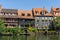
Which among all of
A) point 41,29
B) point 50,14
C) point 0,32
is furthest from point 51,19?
point 0,32

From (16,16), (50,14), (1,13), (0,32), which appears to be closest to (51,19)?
(50,14)

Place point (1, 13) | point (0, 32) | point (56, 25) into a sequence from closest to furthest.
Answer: point (0, 32) < point (56, 25) < point (1, 13)

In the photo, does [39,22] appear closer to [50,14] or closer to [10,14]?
[50,14]

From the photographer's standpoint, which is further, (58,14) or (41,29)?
(58,14)

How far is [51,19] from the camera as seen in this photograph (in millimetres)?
98750

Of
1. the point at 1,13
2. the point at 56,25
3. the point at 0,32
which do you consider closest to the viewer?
the point at 0,32

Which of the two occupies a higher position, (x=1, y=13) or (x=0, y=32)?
(x=1, y=13)

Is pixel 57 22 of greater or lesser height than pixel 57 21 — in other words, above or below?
below

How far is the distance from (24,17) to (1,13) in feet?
33.5

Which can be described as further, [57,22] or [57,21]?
[57,21]

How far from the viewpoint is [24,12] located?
10044 centimetres

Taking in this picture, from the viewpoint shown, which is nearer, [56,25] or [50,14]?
[56,25]

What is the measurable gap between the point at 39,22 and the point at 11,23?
12223 millimetres

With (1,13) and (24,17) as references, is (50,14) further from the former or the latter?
(1,13)
